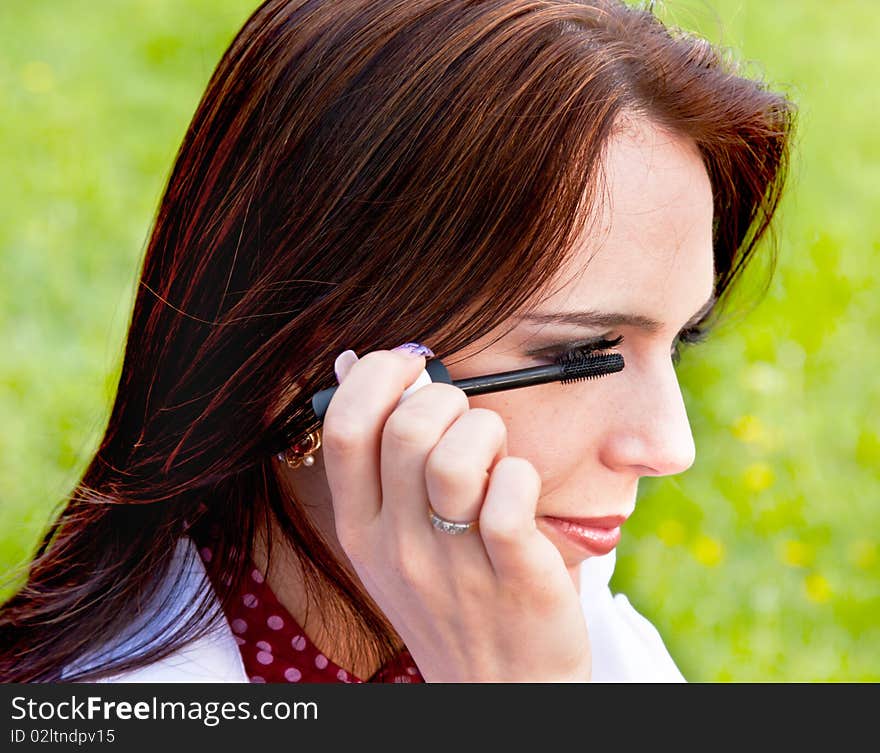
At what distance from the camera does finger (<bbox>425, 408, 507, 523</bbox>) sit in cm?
122

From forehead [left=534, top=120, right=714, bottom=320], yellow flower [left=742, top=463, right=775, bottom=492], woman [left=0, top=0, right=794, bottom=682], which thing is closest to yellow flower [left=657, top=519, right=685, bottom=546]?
yellow flower [left=742, top=463, right=775, bottom=492]

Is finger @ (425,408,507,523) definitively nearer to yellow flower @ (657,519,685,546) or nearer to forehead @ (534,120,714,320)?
forehead @ (534,120,714,320)

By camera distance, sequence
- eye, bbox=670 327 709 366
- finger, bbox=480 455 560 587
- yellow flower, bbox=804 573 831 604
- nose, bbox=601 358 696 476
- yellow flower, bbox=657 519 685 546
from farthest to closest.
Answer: yellow flower, bbox=657 519 685 546 < yellow flower, bbox=804 573 831 604 < eye, bbox=670 327 709 366 < nose, bbox=601 358 696 476 < finger, bbox=480 455 560 587

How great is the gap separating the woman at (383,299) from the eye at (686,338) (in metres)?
0.26

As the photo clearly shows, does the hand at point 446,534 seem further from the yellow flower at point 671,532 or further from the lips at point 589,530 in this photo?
the yellow flower at point 671,532

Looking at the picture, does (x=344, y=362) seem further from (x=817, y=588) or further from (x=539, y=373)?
(x=817, y=588)

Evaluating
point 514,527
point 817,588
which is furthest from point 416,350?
point 817,588

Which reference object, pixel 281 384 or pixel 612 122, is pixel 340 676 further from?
pixel 612 122

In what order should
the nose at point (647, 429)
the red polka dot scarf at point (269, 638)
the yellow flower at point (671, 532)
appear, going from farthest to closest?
the yellow flower at point (671, 532), the red polka dot scarf at point (269, 638), the nose at point (647, 429)

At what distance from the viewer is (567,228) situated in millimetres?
1502

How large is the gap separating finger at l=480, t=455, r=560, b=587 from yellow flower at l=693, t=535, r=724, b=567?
194 centimetres

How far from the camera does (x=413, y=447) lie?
1.25m

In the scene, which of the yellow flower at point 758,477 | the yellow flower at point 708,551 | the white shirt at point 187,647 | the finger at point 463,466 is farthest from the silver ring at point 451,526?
the yellow flower at point 758,477

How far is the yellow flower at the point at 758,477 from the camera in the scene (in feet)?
10.9
